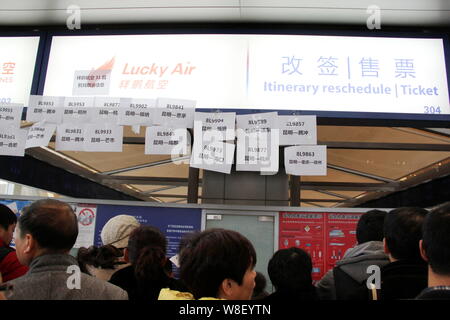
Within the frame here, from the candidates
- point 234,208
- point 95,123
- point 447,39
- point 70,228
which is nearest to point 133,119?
point 95,123

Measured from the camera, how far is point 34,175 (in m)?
3.54

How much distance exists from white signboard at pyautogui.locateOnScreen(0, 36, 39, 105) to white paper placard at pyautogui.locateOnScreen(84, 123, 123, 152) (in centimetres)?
55

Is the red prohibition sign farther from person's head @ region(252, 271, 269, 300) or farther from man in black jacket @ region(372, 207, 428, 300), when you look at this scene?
man in black jacket @ region(372, 207, 428, 300)

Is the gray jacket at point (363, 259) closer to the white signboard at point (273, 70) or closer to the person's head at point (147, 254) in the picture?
the person's head at point (147, 254)

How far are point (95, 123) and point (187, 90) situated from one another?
628mm

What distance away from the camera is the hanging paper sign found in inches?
98.1

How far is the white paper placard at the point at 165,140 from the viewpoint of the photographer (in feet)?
7.87

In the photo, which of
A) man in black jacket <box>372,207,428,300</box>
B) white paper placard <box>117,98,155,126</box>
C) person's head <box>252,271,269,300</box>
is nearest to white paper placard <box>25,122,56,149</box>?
white paper placard <box>117,98,155,126</box>

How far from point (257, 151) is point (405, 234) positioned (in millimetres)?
1115

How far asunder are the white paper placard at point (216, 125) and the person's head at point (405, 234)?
1156 millimetres

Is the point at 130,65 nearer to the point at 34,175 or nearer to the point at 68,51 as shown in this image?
the point at 68,51
